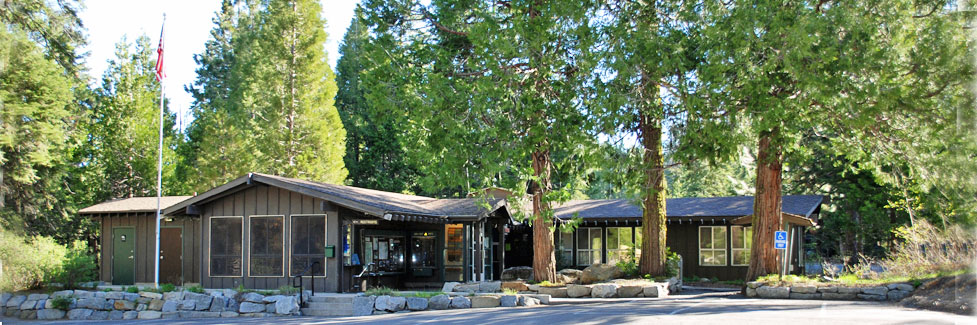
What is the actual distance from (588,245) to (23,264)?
17730 millimetres

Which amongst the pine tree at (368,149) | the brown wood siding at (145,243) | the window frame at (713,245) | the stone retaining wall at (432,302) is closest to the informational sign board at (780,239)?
the stone retaining wall at (432,302)

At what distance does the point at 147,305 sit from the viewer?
18.8m

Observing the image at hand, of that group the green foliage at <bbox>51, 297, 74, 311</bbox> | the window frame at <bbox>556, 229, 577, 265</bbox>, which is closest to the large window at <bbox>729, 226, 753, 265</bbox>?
the window frame at <bbox>556, 229, 577, 265</bbox>

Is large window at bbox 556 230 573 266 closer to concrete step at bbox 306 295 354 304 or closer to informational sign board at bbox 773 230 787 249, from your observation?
informational sign board at bbox 773 230 787 249

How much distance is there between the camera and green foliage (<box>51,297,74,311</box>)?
19.1 metres

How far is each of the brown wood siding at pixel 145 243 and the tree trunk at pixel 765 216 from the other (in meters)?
16.1

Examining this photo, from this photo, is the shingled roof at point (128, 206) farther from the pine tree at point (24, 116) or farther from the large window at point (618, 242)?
the large window at point (618, 242)

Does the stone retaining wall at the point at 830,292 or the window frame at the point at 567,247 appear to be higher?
the window frame at the point at 567,247

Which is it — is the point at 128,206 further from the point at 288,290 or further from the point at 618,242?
the point at 618,242

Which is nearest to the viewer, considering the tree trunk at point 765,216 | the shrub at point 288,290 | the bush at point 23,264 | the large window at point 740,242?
the shrub at point 288,290

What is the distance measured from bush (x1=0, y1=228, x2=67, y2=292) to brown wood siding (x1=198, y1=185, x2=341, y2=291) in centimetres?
488

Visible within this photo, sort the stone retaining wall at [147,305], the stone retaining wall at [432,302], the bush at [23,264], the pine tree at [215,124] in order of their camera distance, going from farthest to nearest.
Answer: the pine tree at [215,124] < the bush at [23,264] < the stone retaining wall at [147,305] < the stone retaining wall at [432,302]

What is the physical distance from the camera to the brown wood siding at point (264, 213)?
1912 centimetres

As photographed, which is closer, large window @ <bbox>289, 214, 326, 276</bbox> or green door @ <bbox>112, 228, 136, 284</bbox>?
large window @ <bbox>289, 214, 326, 276</bbox>
